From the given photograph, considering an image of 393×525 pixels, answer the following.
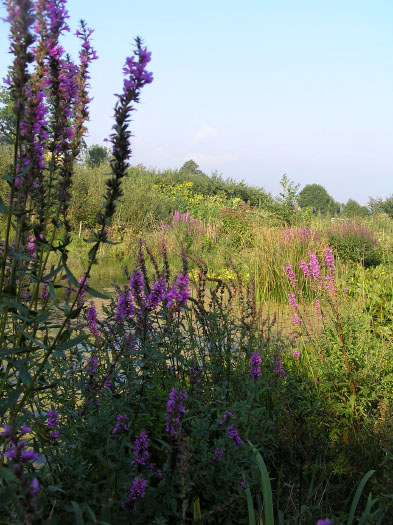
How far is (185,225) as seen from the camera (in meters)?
13.1

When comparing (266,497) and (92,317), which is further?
(92,317)

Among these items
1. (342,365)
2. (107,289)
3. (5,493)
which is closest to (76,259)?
(107,289)

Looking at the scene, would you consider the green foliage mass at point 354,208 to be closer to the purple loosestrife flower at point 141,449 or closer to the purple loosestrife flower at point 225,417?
the purple loosestrife flower at point 225,417

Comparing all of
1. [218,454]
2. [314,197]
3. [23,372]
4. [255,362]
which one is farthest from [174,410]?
[314,197]

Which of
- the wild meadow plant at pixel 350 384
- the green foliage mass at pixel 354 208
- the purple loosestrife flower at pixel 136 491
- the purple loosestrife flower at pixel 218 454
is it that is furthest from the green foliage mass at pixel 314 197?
the purple loosestrife flower at pixel 136 491

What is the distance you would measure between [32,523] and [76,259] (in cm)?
1028

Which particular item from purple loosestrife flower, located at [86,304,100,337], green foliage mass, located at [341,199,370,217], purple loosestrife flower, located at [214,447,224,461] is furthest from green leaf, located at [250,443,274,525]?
green foliage mass, located at [341,199,370,217]

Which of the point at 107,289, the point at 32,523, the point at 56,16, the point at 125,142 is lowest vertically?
the point at 107,289

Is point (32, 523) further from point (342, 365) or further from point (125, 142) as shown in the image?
point (342, 365)

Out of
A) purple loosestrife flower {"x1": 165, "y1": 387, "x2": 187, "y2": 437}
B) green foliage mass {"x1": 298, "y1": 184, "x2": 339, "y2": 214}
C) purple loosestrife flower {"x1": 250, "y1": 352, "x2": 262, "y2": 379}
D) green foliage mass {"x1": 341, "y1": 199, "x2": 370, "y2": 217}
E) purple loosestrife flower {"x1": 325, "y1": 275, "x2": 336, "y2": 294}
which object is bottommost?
purple loosestrife flower {"x1": 250, "y1": 352, "x2": 262, "y2": 379}

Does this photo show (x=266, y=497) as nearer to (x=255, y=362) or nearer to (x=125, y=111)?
(x=255, y=362)

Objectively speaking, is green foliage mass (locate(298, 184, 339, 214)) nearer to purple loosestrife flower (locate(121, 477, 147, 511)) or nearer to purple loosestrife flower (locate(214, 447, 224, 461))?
purple loosestrife flower (locate(214, 447, 224, 461))

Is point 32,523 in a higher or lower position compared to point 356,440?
higher

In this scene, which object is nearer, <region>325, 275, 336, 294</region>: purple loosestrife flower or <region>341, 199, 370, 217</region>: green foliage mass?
<region>325, 275, 336, 294</region>: purple loosestrife flower
